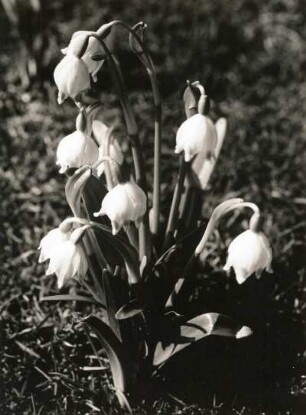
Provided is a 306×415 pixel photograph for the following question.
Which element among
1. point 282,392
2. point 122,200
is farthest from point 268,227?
point 122,200

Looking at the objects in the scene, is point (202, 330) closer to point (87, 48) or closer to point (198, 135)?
point (198, 135)

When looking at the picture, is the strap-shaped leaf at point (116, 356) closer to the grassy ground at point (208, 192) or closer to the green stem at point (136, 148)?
the grassy ground at point (208, 192)

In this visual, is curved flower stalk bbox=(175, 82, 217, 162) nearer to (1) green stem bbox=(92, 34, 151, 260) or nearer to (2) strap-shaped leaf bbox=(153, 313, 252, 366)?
(1) green stem bbox=(92, 34, 151, 260)

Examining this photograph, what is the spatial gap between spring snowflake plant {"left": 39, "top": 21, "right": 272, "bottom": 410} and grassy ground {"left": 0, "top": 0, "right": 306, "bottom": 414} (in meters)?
0.08

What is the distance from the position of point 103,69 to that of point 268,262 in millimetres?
1366

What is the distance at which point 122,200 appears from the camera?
3.17 ft

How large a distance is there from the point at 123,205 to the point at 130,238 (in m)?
0.19

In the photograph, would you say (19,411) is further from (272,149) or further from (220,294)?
(272,149)

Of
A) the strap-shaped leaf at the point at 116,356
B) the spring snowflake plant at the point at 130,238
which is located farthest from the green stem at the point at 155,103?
the strap-shaped leaf at the point at 116,356

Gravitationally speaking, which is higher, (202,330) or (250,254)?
(250,254)

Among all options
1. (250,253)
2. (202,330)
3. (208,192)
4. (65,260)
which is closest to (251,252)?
(250,253)

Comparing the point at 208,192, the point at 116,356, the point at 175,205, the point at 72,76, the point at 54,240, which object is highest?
the point at 72,76

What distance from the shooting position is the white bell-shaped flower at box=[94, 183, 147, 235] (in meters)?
0.97

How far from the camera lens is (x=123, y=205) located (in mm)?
965
